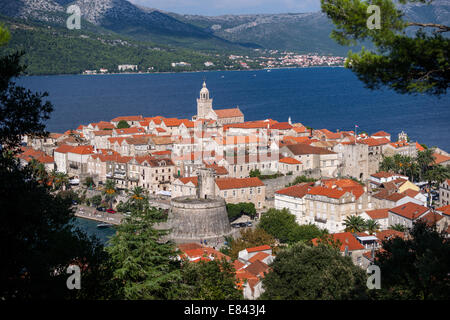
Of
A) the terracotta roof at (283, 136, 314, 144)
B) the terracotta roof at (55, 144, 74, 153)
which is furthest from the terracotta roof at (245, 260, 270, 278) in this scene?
the terracotta roof at (55, 144, 74, 153)

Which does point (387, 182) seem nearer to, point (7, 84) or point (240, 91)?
point (7, 84)

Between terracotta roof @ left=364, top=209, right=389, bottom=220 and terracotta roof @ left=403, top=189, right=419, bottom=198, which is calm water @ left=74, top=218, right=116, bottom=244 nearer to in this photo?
terracotta roof @ left=364, top=209, right=389, bottom=220

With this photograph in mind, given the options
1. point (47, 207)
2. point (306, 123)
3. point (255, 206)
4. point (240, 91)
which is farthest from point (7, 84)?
point (240, 91)

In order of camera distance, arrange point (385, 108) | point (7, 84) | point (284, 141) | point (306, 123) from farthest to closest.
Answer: point (385, 108)
point (306, 123)
point (284, 141)
point (7, 84)

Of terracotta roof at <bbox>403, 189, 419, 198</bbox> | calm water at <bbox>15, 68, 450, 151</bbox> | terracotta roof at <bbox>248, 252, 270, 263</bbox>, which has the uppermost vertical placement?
terracotta roof at <bbox>403, 189, 419, 198</bbox>

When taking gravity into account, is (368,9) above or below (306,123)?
above

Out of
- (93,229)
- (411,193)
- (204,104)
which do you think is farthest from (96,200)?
(204,104)
